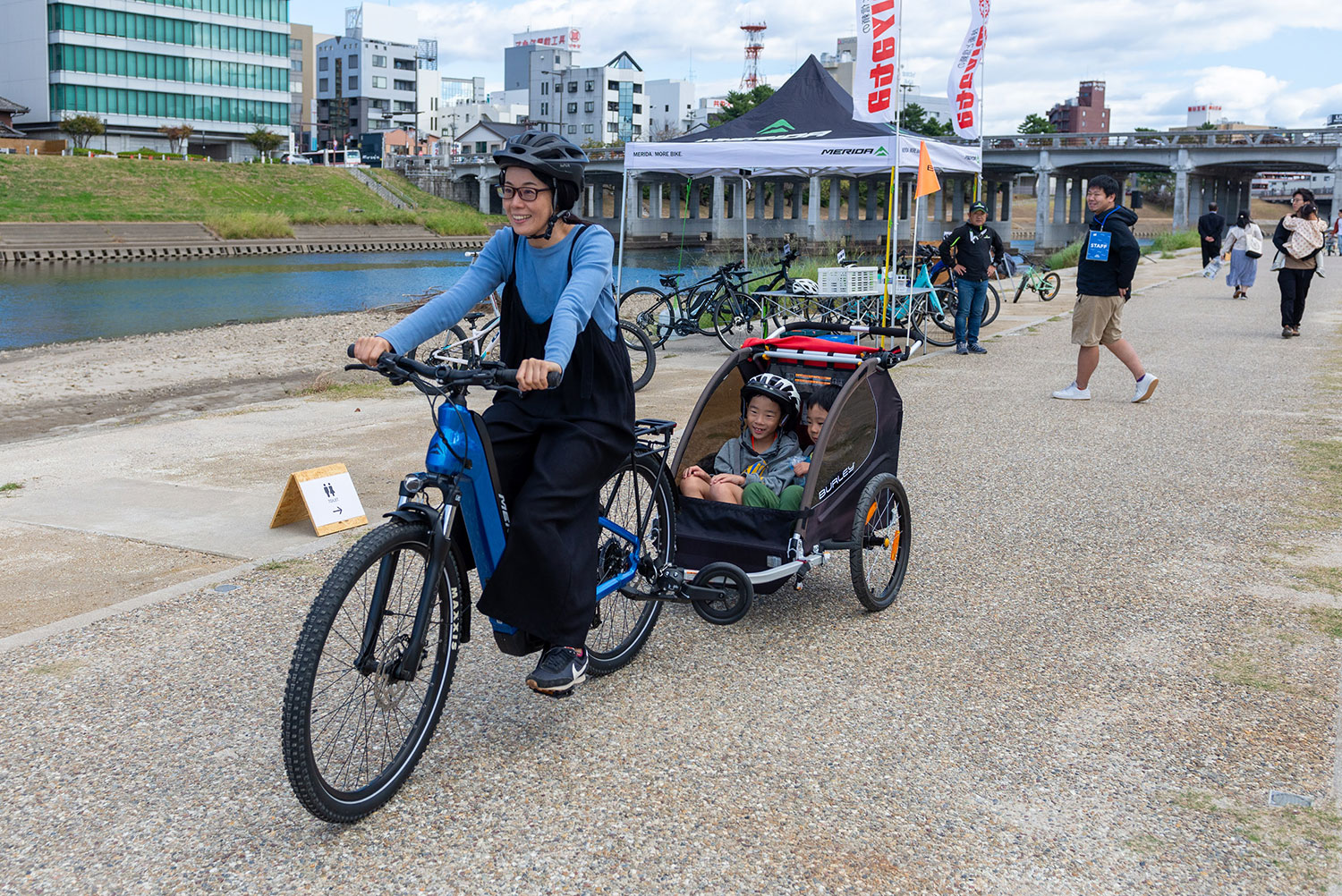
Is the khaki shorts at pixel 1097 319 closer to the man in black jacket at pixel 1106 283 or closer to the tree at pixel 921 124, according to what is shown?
the man in black jacket at pixel 1106 283

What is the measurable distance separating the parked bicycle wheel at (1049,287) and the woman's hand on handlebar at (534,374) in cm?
2026

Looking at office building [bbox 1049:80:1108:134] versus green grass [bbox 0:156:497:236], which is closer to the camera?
green grass [bbox 0:156:497:236]

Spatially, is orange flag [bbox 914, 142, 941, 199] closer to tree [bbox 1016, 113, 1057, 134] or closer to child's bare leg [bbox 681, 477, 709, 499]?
child's bare leg [bbox 681, 477, 709, 499]

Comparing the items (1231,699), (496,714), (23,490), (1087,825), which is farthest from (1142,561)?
(23,490)

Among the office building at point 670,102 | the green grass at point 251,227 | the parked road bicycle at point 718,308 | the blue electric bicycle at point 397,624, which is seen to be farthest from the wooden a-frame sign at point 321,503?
the office building at point 670,102

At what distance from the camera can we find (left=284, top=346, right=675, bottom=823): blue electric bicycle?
3.00 meters

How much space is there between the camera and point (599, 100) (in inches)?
5325

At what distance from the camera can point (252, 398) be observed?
13.5 metres

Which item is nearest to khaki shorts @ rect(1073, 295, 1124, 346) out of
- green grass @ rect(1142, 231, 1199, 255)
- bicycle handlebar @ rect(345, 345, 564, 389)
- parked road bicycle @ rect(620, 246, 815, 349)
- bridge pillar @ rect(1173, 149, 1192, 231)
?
parked road bicycle @ rect(620, 246, 815, 349)

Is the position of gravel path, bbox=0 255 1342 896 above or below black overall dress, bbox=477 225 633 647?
below

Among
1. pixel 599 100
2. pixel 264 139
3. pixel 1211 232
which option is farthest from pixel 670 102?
pixel 1211 232

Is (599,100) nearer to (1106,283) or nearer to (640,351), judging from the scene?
(640,351)

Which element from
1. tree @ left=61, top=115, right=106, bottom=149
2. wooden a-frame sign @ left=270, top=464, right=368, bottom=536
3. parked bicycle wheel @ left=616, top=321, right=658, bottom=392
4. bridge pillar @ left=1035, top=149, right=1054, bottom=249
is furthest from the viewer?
bridge pillar @ left=1035, top=149, right=1054, bottom=249

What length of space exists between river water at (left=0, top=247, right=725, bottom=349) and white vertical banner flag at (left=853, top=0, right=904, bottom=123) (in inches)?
274
